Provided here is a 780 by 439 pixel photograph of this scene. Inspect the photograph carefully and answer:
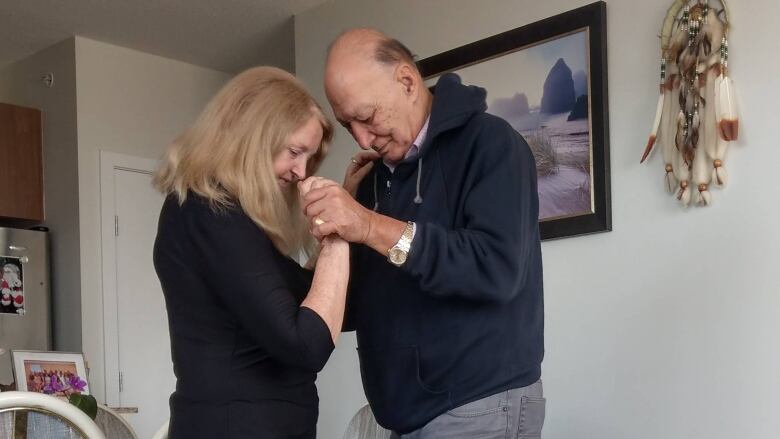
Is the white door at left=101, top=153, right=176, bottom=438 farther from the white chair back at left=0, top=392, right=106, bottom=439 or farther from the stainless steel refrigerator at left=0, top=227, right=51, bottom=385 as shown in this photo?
the white chair back at left=0, top=392, right=106, bottom=439

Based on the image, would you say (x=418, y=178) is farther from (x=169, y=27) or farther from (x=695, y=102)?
(x=169, y=27)

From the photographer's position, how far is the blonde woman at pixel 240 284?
1424 millimetres

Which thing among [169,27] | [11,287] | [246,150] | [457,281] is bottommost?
[11,287]

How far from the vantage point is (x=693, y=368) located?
8.48 feet

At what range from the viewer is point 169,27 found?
4562 millimetres

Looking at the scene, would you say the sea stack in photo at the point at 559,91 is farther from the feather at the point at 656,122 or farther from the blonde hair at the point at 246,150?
the blonde hair at the point at 246,150

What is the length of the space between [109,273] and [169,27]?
1.24m

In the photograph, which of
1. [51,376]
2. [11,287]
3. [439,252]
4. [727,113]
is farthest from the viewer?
[11,287]

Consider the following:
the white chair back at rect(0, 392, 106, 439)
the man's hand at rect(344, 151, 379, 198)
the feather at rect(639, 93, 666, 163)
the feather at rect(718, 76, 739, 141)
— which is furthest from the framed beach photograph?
the white chair back at rect(0, 392, 106, 439)

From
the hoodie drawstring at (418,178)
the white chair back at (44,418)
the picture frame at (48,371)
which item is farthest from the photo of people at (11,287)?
the hoodie drawstring at (418,178)

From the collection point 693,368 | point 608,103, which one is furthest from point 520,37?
point 693,368

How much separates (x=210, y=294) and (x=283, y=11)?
3.04 m

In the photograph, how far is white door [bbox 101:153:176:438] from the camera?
4645 mm

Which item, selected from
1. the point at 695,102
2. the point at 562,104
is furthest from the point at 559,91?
the point at 695,102
